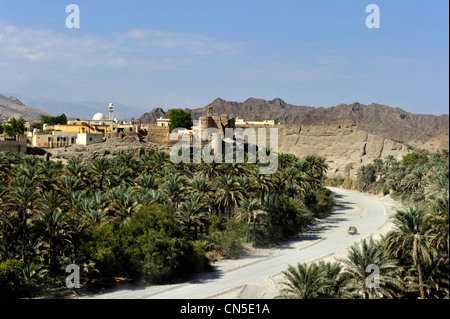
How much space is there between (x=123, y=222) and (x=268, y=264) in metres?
10.4

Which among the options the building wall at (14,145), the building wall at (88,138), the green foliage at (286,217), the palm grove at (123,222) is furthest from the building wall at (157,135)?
the green foliage at (286,217)

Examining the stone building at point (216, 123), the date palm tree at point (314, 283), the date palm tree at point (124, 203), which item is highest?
the stone building at point (216, 123)

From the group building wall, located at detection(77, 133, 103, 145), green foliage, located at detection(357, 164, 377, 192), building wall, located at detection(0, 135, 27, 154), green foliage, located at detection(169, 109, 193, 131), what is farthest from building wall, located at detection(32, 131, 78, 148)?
green foliage, located at detection(357, 164, 377, 192)

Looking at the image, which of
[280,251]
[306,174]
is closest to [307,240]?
[280,251]

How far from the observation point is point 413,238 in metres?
23.1

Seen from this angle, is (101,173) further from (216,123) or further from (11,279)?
(216,123)

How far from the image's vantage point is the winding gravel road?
2753 cm

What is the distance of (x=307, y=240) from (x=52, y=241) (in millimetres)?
22165

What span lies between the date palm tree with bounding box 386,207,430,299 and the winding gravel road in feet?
24.7

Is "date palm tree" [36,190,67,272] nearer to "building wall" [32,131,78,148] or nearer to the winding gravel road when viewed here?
the winding gravel road

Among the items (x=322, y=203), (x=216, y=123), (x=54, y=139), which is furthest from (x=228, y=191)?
(x=54, y=139)

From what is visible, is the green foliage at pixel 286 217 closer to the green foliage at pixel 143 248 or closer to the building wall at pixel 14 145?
the green foliage at pixel 143 248

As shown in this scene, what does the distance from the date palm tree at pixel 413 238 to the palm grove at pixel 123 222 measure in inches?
504

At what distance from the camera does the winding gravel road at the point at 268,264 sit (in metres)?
27.5
